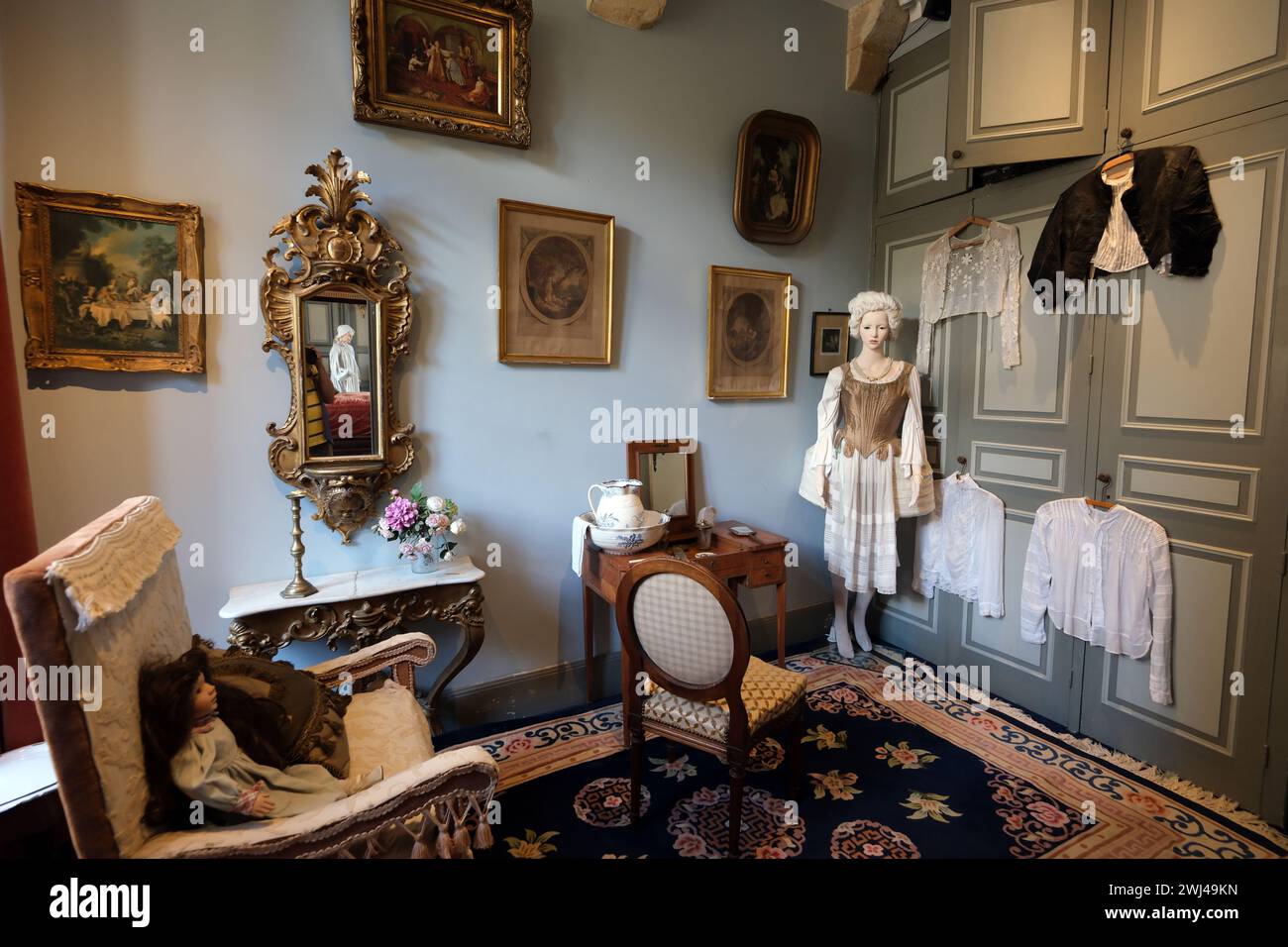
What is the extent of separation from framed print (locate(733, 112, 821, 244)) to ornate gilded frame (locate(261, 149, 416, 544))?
70.3 inches

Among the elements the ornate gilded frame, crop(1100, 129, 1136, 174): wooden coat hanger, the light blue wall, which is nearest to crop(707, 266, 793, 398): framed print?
the light blue wall

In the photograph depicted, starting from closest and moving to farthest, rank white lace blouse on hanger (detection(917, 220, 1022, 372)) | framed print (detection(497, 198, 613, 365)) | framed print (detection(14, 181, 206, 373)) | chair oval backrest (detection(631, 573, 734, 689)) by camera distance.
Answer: chair oval backrest (detection(631, 573, 734, 689)), framed print (detection(14, 181, 206, 373)), framed print (detection(497, 198, 613, 365)), white lace blouse on hanger (detection(917, 220, 1022, 372))

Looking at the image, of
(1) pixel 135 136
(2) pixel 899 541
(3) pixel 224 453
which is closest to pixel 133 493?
(3) pixel 224 453

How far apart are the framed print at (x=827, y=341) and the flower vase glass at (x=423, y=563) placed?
2.38 m

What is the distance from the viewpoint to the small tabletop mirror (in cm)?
305

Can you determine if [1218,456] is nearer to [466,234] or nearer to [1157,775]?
[1157,775]

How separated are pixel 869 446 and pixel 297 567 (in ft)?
8.55

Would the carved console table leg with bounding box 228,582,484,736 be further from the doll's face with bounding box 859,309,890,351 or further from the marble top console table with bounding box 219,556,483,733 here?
the doll's face with bounding box 859,309,890,351

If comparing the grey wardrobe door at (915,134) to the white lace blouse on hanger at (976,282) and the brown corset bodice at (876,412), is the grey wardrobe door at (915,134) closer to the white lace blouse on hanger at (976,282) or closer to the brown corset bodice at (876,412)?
the white lace blouse on hanger at (976,282)

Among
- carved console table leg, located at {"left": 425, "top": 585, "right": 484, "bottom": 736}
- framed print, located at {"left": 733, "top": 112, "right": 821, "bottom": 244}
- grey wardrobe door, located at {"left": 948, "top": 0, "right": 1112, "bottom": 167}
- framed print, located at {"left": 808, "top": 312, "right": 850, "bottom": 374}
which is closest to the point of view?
carved console table leg, located at {"left": 425, "top": 585, "right": 484, "bottom": 736}

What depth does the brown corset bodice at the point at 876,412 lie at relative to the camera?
3.09 meters

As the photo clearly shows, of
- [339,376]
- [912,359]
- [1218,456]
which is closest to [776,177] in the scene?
[912,359]
